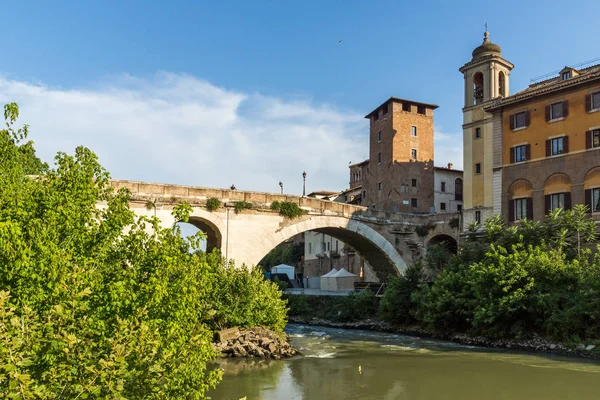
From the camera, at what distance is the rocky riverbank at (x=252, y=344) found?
816 inches

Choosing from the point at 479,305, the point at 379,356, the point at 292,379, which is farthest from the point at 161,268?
the point at 479,305

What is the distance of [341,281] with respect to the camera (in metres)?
47.5

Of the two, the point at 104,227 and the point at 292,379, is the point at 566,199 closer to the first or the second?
the point at 292,379

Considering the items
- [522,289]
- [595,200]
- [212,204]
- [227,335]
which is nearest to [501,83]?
[595,200]

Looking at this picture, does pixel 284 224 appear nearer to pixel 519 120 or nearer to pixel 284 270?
pixel 519 120

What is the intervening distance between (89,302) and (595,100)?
1164 inches

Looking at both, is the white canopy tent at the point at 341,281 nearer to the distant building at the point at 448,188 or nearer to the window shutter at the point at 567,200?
the distant building at the point at 448,188

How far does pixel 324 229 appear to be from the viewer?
36.8 m

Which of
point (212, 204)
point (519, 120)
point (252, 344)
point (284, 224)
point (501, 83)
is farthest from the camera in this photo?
point (501, 83)

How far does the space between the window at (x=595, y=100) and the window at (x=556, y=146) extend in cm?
231

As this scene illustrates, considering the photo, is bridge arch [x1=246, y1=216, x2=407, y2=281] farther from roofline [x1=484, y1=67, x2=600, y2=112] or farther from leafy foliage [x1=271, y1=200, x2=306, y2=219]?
roofline [x1=484, y1=67, x2=600, y2=112]

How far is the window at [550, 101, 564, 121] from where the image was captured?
102ft

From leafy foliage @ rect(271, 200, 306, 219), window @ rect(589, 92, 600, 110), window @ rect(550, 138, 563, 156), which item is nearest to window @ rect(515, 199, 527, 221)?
window @ rect(550, 138, 563, 156)

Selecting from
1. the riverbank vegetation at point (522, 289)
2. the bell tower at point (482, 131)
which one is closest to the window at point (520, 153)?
the bell tower at point (482, 131)
